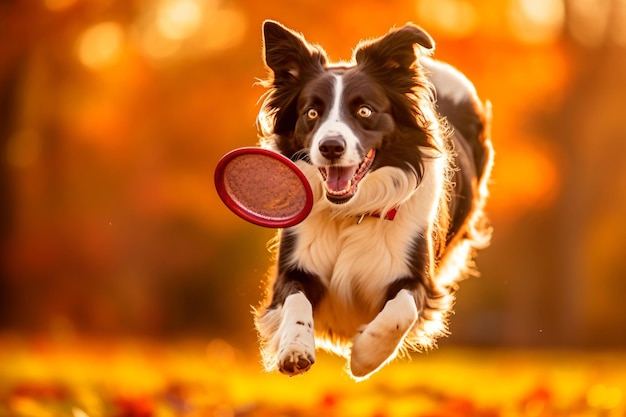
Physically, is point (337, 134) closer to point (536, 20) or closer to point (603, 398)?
point (603, 398)

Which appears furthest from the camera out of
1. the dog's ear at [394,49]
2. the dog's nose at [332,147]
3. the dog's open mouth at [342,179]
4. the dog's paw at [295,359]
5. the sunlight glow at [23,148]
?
the sunlight glow at [23,148]

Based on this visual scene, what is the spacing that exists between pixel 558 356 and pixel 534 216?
6.36 meters

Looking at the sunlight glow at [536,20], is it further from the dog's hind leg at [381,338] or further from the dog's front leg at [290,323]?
the dog's hind leg at [381,338]

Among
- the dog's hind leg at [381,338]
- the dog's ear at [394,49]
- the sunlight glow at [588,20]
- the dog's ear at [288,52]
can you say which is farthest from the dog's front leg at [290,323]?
the sunlight glow at [588,20]

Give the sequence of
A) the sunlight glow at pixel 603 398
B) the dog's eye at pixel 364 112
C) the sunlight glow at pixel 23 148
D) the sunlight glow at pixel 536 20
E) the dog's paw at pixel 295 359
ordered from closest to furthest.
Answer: the dog's paw at pixel 295 359, the dog's eye at pixel 364 112, the sunlight glow at pixel 603 398, the sunlight glow at pixel 23 148, the sunlight glow at pixel 536 20

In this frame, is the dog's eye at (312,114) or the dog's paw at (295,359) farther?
the dog's eye at (312,114)

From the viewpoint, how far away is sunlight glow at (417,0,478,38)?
1534 centimetres

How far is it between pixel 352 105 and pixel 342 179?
37cm

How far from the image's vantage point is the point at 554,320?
17.2 m

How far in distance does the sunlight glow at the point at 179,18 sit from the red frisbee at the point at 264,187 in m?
12.2

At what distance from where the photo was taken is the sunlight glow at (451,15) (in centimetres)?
1534

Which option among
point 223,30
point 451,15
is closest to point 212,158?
point 223,30

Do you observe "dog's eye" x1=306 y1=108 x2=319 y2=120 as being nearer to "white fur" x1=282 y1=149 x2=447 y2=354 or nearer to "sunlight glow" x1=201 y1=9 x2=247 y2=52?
"white fur" x1=282 y1=149 x2=447 y2=354

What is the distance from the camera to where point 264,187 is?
5.14 m
